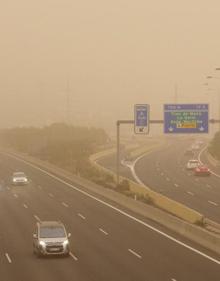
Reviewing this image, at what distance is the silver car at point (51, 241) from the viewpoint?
3359 cm

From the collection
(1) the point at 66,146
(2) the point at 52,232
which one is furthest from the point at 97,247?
(1) the point at 66,146

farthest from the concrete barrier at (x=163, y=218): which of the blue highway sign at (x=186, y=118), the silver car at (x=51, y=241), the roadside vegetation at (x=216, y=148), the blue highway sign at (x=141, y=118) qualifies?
the roadside vegetation at (x=216, y=148)

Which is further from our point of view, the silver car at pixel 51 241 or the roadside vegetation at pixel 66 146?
the roadside vegetation at pixel 66 146

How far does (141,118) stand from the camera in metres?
60.2

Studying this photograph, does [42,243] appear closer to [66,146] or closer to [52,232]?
[52,232]

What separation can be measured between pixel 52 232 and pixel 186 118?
26.4m

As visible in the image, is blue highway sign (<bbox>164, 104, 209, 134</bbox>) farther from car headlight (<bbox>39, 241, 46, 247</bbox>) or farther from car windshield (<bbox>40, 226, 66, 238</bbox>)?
car headlight (<bbox>39, 241, 46, 247</bbox>)

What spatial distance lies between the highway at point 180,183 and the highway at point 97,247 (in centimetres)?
551

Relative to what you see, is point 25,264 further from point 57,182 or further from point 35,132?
point 35,132

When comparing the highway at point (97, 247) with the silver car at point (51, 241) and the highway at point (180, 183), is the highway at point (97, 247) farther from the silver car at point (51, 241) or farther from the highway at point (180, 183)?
the highway at point (180, 183)

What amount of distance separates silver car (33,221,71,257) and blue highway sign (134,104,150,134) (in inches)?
1037

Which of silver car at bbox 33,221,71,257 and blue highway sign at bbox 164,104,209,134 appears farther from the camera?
blue highway sign at bbox 164,104,209,134

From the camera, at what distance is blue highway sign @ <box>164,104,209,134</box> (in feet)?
193

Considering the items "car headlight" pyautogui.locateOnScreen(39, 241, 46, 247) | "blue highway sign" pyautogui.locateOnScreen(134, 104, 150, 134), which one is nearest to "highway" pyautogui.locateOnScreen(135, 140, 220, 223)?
"blue highway sign" pyautogui.locateOnScreen(134, 104, 150, 134)
